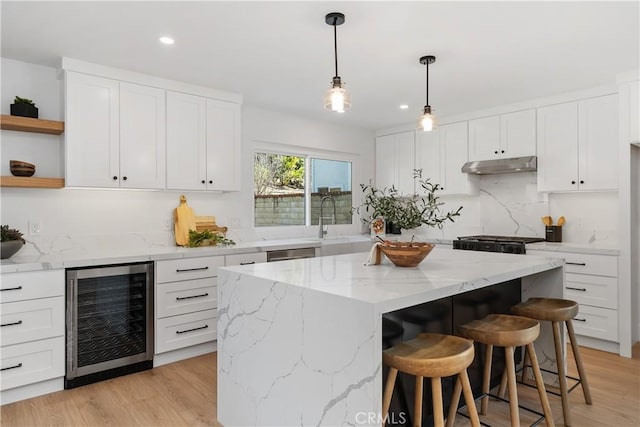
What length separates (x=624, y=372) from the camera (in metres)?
3.09

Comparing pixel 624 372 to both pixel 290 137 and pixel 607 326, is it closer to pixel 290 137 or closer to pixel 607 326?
pixel 607 326

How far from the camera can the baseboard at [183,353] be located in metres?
3.29

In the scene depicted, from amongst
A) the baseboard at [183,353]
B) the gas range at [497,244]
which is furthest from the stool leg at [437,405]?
the gas range at [497,244]

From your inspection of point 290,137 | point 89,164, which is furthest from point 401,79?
point 89,164

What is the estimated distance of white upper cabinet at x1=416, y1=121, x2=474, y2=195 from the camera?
481cm

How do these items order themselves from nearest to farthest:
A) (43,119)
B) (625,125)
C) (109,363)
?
(109,363) → (43,119) → (625,125)

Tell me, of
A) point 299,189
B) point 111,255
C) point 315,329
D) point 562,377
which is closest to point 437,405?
point 315,329

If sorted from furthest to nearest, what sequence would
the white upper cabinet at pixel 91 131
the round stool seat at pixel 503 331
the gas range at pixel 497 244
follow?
the gas range at pixel 497 244 → the white upper cabinet at pixel 91 131 → the round stool seat at pixel 503 331

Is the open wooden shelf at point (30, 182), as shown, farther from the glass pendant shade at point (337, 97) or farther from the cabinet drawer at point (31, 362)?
the glass pendant shade at point (337, 97)

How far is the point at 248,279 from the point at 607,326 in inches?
130

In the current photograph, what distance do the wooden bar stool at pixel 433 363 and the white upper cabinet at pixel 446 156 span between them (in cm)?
331

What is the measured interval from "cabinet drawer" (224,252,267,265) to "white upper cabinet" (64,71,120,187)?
1.12m

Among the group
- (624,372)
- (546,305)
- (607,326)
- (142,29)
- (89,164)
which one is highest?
(142,29)

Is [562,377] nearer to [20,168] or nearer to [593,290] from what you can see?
[593,290]
